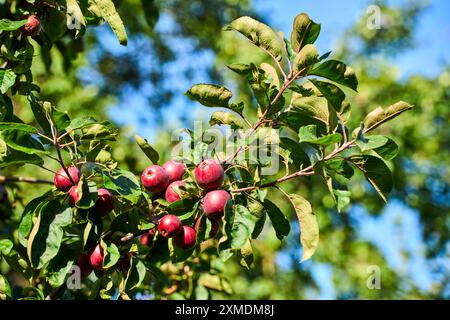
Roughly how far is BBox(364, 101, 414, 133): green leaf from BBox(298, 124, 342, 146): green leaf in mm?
131

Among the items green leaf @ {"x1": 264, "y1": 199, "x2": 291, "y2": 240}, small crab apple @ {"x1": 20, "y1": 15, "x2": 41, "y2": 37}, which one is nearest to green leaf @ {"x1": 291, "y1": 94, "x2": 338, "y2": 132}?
green leaf @ {"x1": 264, "y1": 199, "x2": 291, "y2": 240}

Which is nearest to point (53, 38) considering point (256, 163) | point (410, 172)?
point (256, 163)

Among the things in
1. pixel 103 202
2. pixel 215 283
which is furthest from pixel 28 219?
pixel 215 283

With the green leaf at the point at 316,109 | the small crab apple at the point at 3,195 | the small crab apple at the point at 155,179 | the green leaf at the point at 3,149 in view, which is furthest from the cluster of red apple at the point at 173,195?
the small crab apple at the point at 3,195

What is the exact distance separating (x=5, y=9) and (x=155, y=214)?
Answer: 2.64ft

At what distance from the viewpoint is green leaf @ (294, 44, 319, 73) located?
125 centimetres

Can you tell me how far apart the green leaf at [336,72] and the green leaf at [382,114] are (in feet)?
0.26

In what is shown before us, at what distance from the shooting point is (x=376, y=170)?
51.4 inches

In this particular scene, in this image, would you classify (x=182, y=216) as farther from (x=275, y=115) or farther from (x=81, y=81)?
(x=81, y=81)

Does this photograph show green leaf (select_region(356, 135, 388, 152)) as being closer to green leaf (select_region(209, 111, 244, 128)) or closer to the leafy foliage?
the leafy foliage

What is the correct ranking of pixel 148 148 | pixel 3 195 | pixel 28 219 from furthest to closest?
pixel 3 195, pixel 148 148, pixel 28 219

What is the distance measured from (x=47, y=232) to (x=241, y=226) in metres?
0.41

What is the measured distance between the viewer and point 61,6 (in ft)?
5.00

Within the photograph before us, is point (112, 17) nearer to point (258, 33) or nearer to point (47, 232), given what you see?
point (258, 33)
